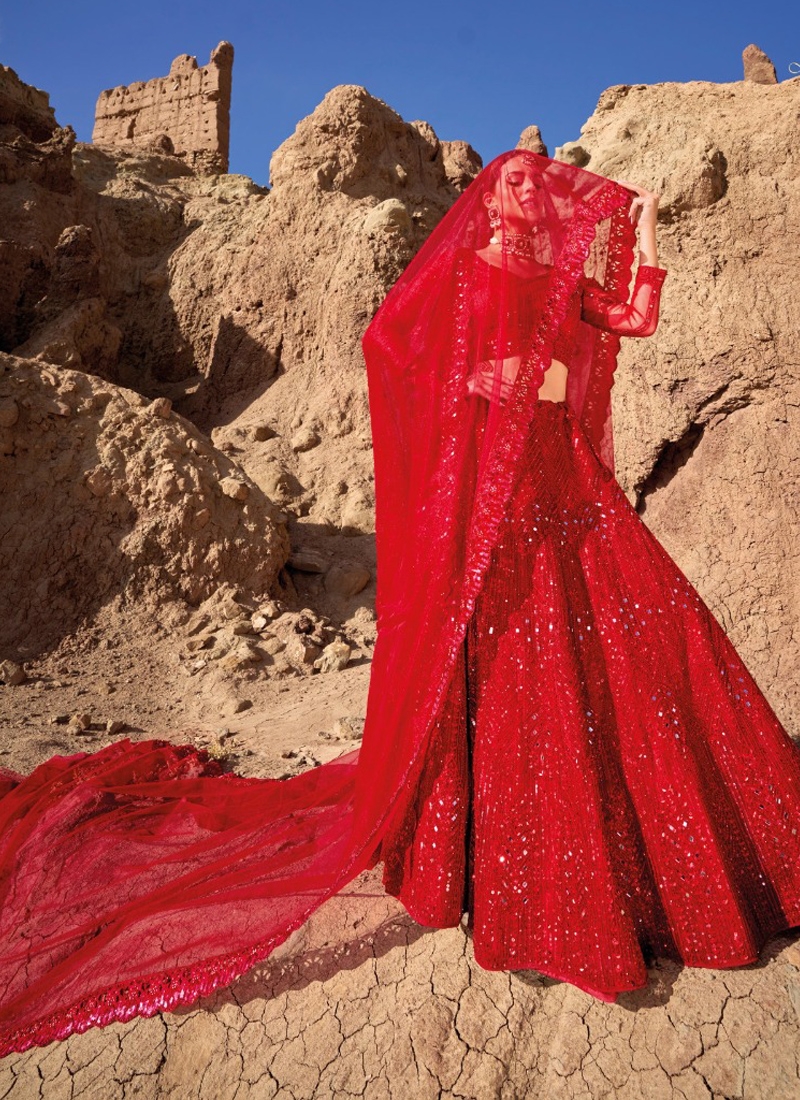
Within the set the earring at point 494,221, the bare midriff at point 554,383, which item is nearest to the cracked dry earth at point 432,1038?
the bare midriff at point 554,383

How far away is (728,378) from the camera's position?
291 centimetres

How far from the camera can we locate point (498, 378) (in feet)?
5.96

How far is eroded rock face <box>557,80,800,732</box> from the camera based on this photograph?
2.74 meters

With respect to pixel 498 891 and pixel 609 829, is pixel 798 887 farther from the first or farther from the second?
pixel 498 891

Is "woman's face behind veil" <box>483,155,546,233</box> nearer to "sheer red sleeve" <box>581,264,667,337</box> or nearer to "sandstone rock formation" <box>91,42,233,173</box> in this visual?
"sheer red sleeve" <box>581,264,667,337</box>

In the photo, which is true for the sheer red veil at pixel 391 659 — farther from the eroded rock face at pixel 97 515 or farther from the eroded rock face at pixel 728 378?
the eroded rock face at pixel 97 515

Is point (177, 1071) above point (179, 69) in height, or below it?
below

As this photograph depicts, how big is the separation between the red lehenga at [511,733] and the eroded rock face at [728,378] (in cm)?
107

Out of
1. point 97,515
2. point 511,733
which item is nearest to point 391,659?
point 511,733

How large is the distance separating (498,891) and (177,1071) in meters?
0.73

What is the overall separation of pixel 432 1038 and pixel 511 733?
59 centimetres

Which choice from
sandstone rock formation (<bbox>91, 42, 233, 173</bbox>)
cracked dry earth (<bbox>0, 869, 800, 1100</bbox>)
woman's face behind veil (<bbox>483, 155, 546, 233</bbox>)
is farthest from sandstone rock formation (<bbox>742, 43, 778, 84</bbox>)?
sandstone rock formation (<bbox>91, 42, 233, 173</bbox>)

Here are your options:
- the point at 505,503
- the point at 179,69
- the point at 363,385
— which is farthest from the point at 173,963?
the point at 179,69

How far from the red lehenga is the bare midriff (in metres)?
0.03
